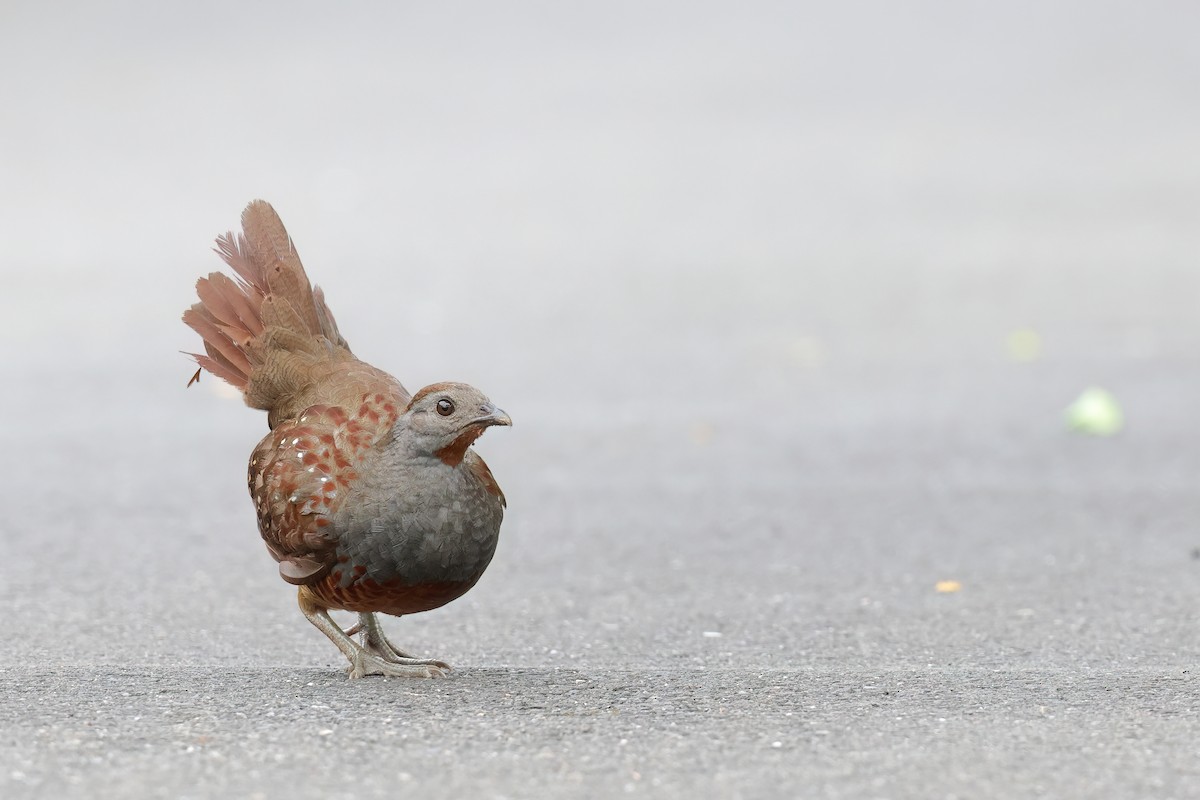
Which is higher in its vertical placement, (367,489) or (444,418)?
(444,418)

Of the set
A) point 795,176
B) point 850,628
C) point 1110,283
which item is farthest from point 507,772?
point 795,176

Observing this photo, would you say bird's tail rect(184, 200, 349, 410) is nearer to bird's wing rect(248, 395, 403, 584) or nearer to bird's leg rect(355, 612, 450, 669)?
bird's wing rect(248, 395, 403, 584)

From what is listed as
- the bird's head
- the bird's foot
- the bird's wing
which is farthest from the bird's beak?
the bird's foot

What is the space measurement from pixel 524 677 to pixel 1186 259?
27.0 feet

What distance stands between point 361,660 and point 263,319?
1126mm

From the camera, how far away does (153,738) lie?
3805 mm

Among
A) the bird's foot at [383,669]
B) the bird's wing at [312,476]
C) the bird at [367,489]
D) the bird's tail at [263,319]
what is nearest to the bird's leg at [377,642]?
the bird at [367,489]

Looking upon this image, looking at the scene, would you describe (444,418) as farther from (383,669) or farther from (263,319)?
(263,319)

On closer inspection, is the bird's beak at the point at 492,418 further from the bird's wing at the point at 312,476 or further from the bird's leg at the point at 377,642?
the bird's leg at the point at 377,642

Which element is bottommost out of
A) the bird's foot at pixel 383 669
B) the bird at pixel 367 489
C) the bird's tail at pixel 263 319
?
the bird's foot at pixel 383 669

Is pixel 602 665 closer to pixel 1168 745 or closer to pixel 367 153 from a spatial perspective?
pixel 1168 745

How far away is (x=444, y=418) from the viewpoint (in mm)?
4441

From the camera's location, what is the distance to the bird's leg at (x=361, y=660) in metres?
4.62

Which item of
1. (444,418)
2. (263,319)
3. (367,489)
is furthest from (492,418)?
(263,319)
